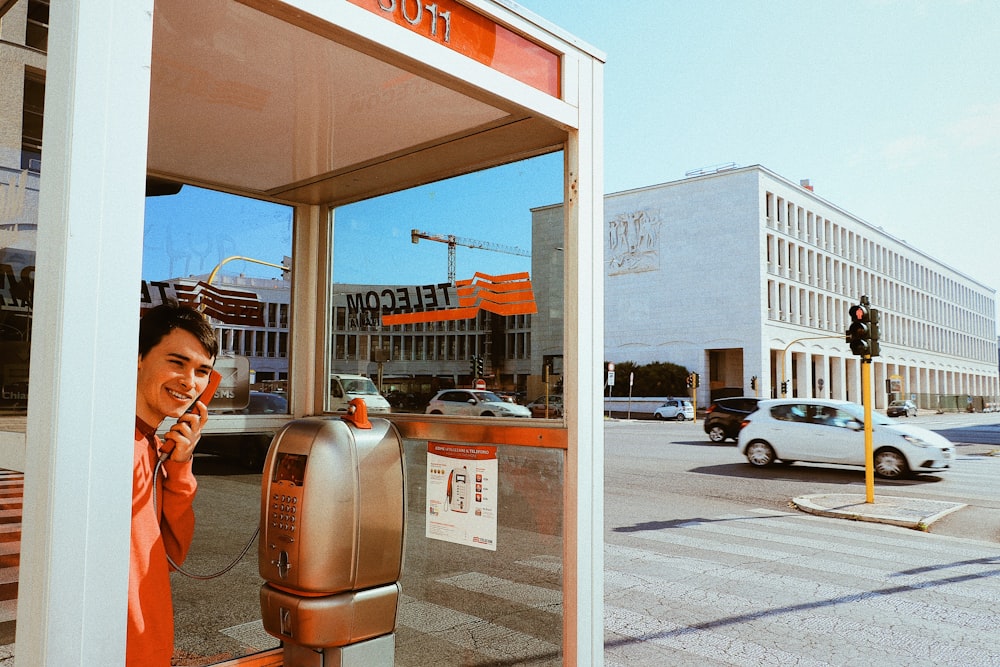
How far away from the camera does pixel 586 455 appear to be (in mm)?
2551

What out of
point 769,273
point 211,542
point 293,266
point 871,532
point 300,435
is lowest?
point 871,532

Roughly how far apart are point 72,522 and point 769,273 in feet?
176

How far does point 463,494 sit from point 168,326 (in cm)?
122

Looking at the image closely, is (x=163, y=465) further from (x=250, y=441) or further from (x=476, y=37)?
(x=476, y=37)

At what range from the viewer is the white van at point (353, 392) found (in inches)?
144

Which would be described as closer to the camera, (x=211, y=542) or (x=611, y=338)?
(x=211, y=542)

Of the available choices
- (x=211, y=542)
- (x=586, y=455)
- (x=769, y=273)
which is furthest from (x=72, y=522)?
(x=769, y=273)

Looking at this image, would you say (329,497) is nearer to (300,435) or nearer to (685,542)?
(300,435)

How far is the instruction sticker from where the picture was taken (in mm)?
2951

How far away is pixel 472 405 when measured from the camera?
3264 millimetres

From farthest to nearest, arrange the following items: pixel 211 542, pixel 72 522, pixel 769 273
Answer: pixel 769 273
pixel 211 542
pixel 72 522

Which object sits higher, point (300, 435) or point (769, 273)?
point (769, 273)

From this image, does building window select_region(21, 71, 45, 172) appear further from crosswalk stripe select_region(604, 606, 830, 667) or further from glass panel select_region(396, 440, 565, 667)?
crosswalk stripe select_region(604, 606, 830, 667)

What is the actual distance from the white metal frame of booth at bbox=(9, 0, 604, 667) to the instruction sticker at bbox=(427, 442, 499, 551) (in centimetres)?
48
